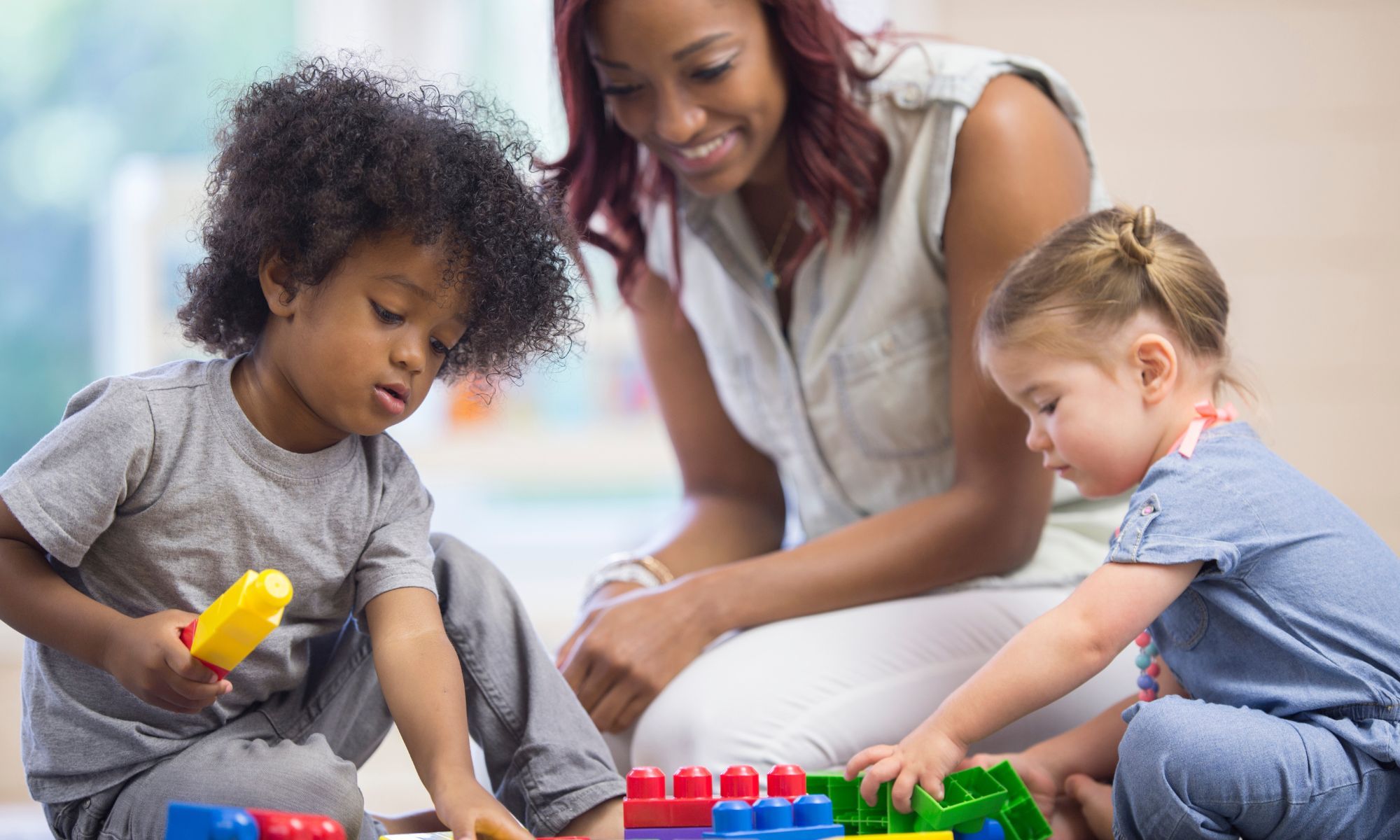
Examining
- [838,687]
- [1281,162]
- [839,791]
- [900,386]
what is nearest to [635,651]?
[838,687]

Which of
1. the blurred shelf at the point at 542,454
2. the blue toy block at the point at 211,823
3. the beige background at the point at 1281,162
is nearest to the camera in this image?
the blue toy block at the point at 211,823

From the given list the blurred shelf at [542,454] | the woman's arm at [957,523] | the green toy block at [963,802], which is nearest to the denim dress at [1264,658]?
the green toy block at [963,802]

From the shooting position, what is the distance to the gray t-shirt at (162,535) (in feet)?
3.10

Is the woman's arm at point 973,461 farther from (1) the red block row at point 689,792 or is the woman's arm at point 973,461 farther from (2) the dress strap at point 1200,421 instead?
(1) the red block row at point 689,792

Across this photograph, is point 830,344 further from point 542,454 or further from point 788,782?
point 542,454

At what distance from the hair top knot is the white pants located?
436mm

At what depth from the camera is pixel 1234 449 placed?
1.08 m

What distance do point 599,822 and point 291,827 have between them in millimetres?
380

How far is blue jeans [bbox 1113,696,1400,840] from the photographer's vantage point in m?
0.95

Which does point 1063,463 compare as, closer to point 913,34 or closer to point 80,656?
point 913,34

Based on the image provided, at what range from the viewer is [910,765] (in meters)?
0.98

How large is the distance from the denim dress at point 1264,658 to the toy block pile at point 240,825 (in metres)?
0.62

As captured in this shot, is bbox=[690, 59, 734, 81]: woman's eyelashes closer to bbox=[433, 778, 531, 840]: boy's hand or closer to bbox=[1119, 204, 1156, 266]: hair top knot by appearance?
bbox=[1119, 204, 1156, 266]: hair top knot

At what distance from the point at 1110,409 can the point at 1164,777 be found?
33 centimetres
